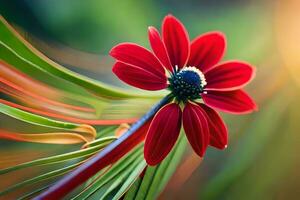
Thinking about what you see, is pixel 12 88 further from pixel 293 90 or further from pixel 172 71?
pixel 293 90

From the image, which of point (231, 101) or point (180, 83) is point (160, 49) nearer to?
point (180, 83)

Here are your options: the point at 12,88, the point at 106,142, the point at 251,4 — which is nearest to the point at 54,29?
the point at 12,88

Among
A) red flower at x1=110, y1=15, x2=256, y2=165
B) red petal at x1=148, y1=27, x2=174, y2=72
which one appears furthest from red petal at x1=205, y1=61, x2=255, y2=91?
red petal at x1=148, y1=27, x2=174, y2=72

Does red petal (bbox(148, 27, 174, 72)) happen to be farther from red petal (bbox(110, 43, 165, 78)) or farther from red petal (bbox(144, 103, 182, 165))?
red petal (bbox(144, 103, 182, 165))

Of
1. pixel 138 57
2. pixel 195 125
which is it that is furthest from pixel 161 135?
pixel 138 57

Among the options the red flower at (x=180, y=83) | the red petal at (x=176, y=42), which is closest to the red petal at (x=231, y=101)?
the red flower at (x=180, y=83)

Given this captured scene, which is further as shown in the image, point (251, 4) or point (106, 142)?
point (251, 4)
